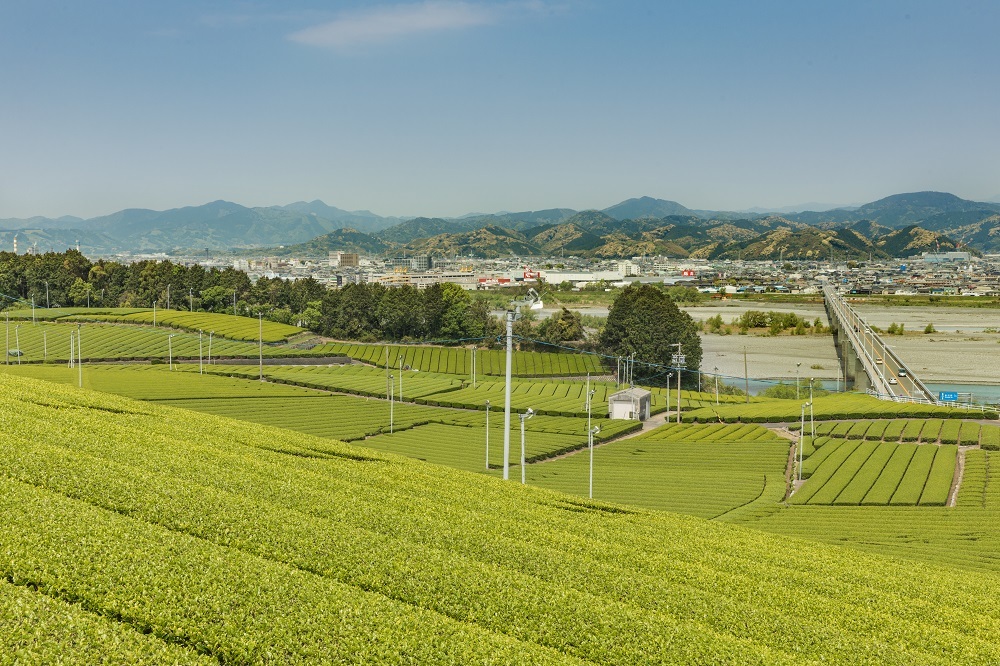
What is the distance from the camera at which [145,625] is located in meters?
10.9

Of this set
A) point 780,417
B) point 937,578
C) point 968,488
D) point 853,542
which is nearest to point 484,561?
point 937,578

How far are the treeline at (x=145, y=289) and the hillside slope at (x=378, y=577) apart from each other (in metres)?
108

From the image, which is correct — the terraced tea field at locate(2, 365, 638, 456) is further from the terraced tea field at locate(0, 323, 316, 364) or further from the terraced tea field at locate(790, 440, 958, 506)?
the terraced tea field at locate(790, 440, 958, 506)

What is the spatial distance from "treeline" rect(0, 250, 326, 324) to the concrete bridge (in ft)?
259

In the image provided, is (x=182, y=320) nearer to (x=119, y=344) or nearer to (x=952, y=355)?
(x=119, y=344)

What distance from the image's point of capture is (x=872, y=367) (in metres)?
85.4

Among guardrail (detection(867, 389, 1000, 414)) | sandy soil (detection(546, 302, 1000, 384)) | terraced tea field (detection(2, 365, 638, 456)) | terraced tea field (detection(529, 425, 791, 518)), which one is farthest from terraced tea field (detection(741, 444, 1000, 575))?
sandy soil (detection(546, 302, 1000, 384))

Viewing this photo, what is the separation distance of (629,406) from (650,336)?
27.5 metres

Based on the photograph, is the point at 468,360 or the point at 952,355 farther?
the point at 952,355

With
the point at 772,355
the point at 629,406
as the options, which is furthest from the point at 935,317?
the point at 629,406

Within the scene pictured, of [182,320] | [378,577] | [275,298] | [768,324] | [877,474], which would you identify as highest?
[378,577]

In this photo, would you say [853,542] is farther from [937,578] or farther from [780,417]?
[780,417]

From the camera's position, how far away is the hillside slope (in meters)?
11.3

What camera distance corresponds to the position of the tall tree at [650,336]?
90312 mm
